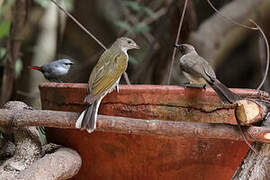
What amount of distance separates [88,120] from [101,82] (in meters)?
0.30

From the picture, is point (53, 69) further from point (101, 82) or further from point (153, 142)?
point (153, 142)

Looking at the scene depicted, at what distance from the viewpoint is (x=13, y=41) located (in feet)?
9.83

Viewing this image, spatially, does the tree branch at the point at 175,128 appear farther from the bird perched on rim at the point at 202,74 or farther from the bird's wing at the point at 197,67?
the bird's wing at the point at 197,67

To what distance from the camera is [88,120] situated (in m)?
1.70

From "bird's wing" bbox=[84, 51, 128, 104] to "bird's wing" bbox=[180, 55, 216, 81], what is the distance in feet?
1.00

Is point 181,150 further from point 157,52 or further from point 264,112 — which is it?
point 157,52

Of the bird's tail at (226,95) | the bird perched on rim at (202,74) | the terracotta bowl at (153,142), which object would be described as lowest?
the terracotta bowl at (153,142)

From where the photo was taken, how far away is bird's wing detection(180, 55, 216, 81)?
206 cm

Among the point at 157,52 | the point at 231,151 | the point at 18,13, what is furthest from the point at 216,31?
the point at 231,151

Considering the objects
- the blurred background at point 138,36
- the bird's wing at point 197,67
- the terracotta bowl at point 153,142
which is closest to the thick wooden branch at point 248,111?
the terracotta bowl at point 153,142

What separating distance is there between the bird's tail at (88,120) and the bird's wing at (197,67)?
0.57m

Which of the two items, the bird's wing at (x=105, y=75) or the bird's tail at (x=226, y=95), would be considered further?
the bird's wing at (x=105, y=75)

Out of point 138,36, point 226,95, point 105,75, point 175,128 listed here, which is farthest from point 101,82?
point 138,36

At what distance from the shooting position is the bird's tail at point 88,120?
5.54 ft
